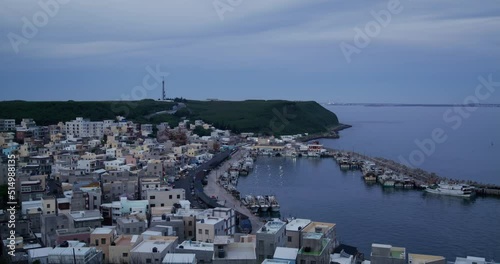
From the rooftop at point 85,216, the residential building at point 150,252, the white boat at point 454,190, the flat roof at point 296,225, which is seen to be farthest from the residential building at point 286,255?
the white boat at point 454,190

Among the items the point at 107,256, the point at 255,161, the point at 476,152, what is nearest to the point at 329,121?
the point at 476,152

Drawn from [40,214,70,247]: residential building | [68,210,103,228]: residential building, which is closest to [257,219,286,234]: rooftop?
[68,210,103,228]: residential building

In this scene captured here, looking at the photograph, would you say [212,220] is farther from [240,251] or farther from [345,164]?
[345,164]

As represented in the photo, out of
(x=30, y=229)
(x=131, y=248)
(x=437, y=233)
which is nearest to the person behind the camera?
(x=131, y=248)

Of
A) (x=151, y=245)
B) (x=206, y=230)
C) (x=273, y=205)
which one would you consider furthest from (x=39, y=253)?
(x=273, y=205)

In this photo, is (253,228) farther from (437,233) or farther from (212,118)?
(212,118)

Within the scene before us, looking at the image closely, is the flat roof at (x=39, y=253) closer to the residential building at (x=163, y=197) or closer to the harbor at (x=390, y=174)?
the residential building at (x=163, y=197)

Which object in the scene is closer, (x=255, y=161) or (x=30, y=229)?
(x=30, y=229)
